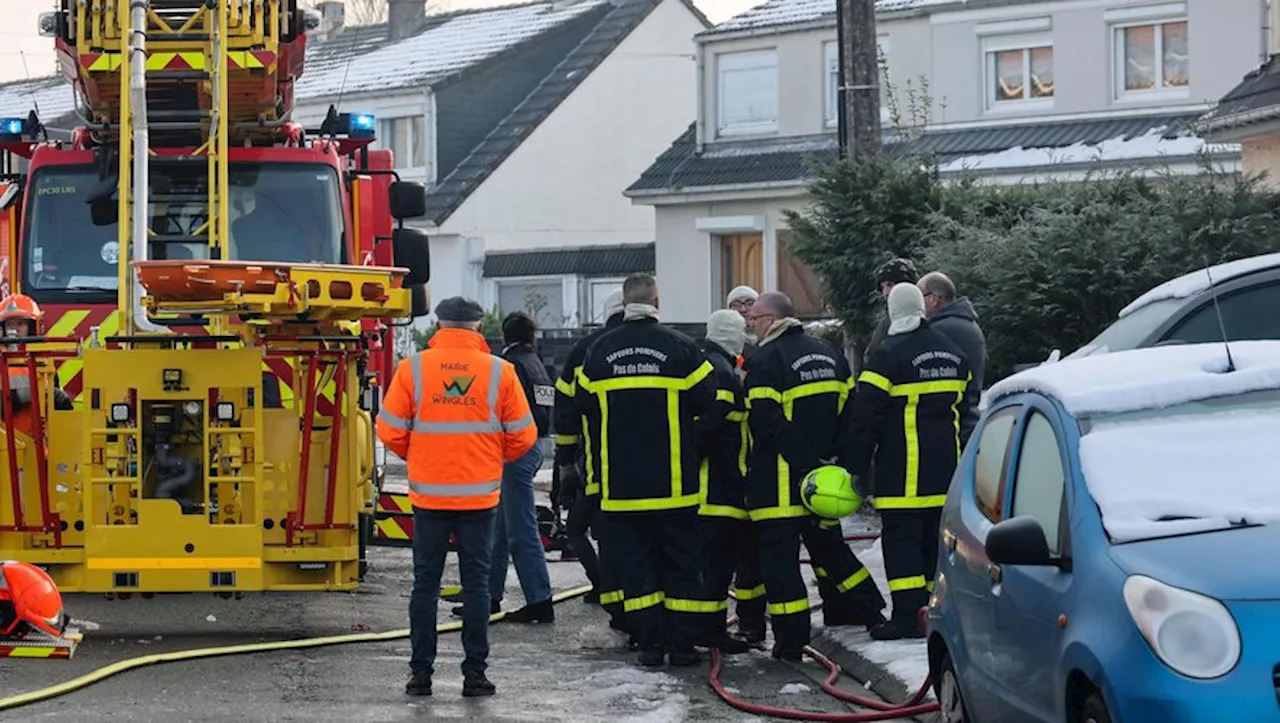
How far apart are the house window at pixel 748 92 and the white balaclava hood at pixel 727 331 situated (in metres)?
25.7

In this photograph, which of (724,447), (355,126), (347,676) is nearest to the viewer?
(347,676)

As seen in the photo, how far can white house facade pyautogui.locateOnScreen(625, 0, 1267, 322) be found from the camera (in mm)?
32812

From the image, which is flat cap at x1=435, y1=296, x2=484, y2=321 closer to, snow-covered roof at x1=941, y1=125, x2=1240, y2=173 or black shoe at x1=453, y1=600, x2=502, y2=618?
black shoe at x1=453, y1=600, x2=502, y2=618

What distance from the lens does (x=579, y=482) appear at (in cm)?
1333

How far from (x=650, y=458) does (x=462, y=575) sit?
1211 mm

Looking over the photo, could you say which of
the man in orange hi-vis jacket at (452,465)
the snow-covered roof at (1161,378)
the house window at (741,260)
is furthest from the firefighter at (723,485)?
the house window at (741,260)

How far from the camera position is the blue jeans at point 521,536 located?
13.1 meters

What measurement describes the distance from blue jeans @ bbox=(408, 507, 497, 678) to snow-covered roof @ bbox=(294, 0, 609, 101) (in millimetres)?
36524

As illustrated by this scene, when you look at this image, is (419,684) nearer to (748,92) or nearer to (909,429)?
(909,429)

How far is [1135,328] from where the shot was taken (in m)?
10.7

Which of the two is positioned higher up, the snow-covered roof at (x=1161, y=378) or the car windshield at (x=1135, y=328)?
the car windshield at (x=1135, y=328)

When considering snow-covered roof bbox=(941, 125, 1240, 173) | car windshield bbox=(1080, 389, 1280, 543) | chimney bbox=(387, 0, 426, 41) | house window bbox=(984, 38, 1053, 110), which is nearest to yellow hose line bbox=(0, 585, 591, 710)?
car windshield bbox=(1080, 389, 1280, 543)

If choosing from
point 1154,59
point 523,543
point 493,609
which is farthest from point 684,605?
point 1154,59

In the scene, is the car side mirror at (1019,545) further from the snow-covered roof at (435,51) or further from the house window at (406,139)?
the snow-covered roof at (435,51)
